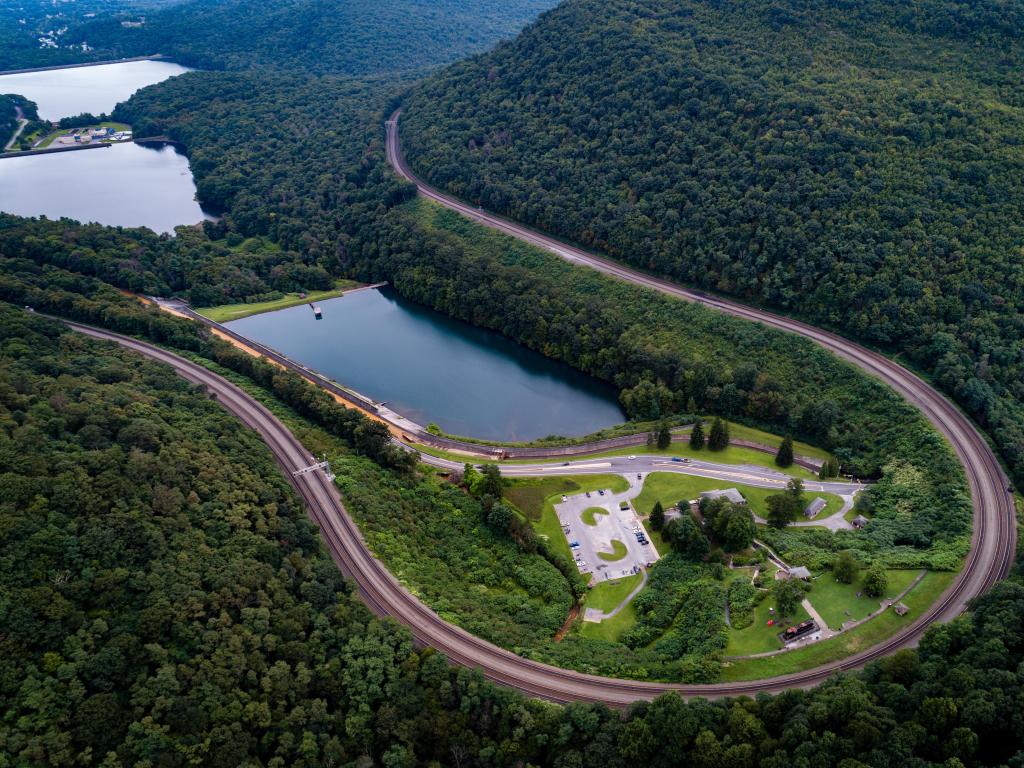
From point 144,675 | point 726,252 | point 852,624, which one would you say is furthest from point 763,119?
point 144,675

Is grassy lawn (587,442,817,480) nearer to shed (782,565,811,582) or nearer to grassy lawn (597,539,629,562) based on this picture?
grassy lawn (597,539,629,562)

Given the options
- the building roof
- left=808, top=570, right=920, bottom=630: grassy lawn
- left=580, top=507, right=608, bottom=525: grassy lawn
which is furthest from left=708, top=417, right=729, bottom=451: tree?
left=808, top=570, right=920, bottom=630: grassy lawn

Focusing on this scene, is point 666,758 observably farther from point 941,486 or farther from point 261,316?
point 261,316

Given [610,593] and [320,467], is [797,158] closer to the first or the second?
[610,593]

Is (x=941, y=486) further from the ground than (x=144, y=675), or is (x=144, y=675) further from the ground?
(x=144, y=675)

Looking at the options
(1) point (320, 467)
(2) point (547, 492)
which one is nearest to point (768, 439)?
(2) point (547, 492)
